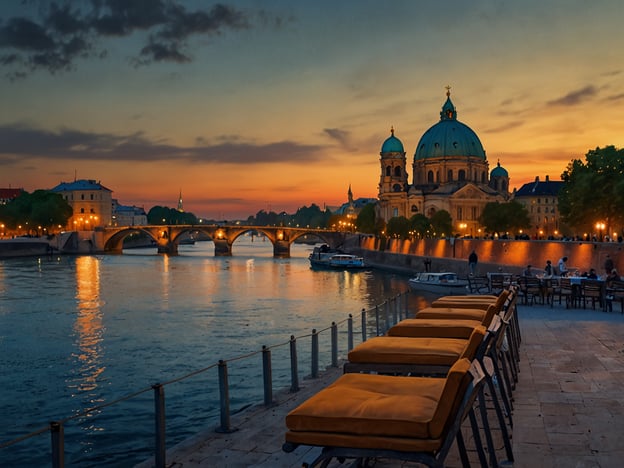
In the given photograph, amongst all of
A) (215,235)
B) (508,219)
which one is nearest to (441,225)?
(508,219)

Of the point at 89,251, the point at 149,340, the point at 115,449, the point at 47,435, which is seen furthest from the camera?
the point at 89,251

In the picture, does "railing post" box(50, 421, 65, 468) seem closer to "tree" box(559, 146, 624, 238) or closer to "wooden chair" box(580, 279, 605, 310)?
"wooden chair" box(580, 279, 605, 310)

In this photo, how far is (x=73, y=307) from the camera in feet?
118

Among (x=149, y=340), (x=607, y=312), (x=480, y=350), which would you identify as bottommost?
(x=149, y=340)

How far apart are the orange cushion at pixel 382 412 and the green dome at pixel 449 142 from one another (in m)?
121

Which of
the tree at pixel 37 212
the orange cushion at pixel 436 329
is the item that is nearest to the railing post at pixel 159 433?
the orange cushion at pixel 436 329

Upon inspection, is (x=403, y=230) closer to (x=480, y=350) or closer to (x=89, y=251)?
(x=89, y=251)

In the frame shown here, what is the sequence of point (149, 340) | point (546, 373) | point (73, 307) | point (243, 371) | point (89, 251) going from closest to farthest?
point (546, 373)
point (243, 371)
point (149, 340)
point (73, 307)
point (89, 251)

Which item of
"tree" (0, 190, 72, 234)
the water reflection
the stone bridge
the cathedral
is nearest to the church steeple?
the cathedral

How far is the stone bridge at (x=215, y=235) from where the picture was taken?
115875 mm

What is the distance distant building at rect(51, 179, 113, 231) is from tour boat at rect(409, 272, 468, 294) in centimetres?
11921

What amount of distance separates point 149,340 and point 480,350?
22013 millimetres

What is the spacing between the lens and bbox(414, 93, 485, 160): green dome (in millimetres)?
122750

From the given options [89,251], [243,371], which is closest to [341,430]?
[243,371]
